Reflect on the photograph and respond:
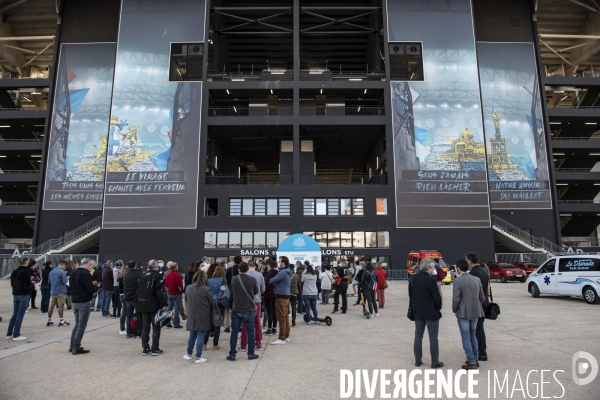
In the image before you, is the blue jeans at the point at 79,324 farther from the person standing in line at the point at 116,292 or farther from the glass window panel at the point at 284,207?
the glass window panel at the point at 284,207

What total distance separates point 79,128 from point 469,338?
45252 mm

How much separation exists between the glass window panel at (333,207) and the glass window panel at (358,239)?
2.77m

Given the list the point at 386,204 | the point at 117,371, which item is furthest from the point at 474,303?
the point at 386,204

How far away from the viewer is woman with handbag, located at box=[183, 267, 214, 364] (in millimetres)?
7945

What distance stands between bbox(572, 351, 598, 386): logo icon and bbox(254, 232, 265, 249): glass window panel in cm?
3290

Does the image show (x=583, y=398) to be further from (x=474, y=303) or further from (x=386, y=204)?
(x=386, y=204)

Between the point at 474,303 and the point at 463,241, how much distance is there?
34.0 meters

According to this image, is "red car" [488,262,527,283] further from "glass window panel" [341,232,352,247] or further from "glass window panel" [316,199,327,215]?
"glass window panel" [316,199,327,215]

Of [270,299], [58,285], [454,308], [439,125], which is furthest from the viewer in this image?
[439,125]

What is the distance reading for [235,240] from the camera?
3991 centimetres

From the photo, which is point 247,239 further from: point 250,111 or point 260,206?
point 250,111

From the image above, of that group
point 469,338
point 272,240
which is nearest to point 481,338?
point 469,338

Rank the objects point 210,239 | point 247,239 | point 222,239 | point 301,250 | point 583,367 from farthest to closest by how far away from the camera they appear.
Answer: point 247,239
point 222,239
point 210,239
point 301,250
point 583,367

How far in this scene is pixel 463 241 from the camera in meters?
38.9
